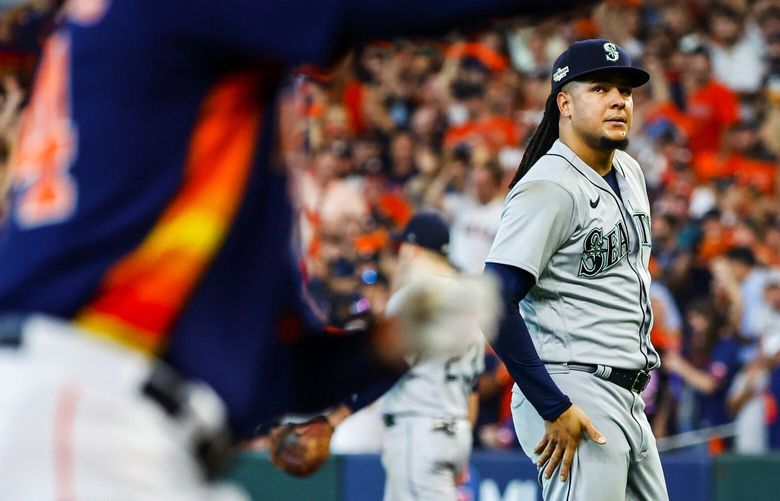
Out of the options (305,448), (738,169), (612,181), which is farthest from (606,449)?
(738,169)

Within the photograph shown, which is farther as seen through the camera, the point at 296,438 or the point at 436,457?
the point at 436,457

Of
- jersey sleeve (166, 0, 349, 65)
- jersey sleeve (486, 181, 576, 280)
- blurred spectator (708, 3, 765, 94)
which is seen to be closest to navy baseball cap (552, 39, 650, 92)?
jersey sleeve (486, 181, 576, 280)

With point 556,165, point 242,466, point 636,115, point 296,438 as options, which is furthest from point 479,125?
point 296,438

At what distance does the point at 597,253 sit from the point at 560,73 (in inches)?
27.8

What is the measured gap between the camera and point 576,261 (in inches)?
185

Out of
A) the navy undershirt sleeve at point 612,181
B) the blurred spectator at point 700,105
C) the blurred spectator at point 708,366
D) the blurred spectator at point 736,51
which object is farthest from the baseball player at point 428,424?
the blurred spectator at point 736,51

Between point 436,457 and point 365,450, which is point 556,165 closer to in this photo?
point 436,457

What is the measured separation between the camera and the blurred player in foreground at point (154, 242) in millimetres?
1962

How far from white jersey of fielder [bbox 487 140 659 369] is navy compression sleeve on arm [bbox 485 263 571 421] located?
6.6 inches

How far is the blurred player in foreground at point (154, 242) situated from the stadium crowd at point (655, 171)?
5.72 meters

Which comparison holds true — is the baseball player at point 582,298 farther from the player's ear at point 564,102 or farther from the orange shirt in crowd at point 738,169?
the orange shirt in crowd at point 738,169

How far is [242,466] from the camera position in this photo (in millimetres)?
8648

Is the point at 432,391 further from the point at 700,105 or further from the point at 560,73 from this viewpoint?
the point at 700,105

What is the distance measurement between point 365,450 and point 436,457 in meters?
2.05
